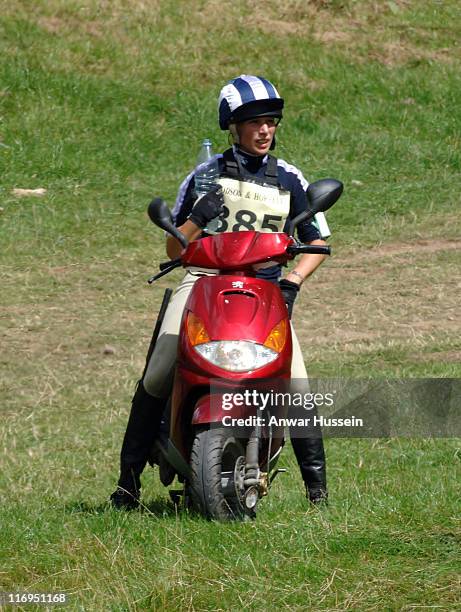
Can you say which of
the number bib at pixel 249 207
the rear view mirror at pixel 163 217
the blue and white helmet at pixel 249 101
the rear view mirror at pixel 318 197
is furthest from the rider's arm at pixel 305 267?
the blue and white helmet at pixel 249 101

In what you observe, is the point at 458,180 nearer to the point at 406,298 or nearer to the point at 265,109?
the point at 406,298

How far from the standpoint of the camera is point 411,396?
30.3 ft

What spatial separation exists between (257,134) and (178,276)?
7052 millimetres

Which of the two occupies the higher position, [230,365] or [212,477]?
[230,365]

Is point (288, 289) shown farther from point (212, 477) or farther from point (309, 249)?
point (212, 477)

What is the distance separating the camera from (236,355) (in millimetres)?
5801

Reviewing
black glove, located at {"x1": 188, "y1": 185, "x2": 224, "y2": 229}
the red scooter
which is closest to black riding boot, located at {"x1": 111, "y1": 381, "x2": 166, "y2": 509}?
the red scooter

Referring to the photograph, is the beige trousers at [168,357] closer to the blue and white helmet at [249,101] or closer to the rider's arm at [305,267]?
the rider's arm at [305,267]

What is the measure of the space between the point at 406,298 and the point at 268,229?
20.9 feet

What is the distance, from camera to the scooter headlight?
5.80 metres

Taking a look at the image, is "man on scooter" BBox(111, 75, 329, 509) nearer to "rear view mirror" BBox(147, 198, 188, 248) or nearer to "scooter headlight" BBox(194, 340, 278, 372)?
"rear view mirror" BBox(147, 198, 188, 248)

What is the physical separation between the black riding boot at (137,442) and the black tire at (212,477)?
0.80m

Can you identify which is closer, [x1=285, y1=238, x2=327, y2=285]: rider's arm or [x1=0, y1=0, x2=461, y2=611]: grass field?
[x1=0, y1=0, x2=461, y2=611]: grass field

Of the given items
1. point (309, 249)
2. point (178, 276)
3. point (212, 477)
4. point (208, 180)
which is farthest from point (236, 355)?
point (178, 276)
